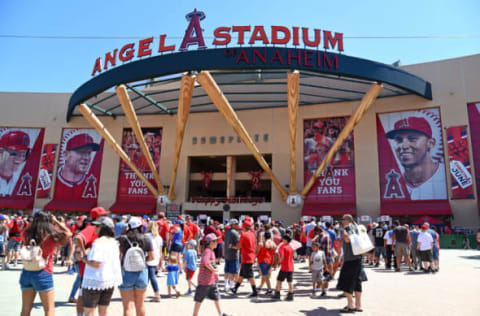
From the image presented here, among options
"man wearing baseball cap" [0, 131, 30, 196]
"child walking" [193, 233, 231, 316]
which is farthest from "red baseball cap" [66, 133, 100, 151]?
"child walking" [193, 233, 231, 316]

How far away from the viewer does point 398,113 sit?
2775cm

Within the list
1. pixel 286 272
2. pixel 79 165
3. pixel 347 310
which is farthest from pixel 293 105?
pixel 79 165

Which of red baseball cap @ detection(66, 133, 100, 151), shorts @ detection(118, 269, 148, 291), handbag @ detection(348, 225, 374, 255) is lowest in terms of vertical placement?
shorts @ detection(118, 269, 148, 291)

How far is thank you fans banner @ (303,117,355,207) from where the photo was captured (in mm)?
27750

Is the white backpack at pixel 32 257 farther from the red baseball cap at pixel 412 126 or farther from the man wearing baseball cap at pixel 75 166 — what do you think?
the man wearing baseball cap at pixel 75 166

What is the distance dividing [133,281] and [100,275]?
2.97ft

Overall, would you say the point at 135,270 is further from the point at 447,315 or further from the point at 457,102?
the point at 457,102

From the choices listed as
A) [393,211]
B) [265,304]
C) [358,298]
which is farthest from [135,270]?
[393,211]

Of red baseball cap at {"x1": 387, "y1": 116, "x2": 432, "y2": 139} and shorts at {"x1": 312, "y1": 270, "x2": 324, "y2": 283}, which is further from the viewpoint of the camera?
red baseball cap at {"x1": 387, "y1": 116, "x2": 432, "y2": 139}

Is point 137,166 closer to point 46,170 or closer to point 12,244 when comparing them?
point 46,170

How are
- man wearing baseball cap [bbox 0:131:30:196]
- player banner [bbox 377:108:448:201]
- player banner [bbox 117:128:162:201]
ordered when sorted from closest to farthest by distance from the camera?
player banner [bbox 377:108:448:201] < player banner [bbox 117:128:162:201] < man wearing baseball cap [bbox 0:131:30:196]

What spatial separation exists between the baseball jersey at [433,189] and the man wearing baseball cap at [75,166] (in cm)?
2970

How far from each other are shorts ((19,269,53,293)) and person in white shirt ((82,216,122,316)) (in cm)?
59

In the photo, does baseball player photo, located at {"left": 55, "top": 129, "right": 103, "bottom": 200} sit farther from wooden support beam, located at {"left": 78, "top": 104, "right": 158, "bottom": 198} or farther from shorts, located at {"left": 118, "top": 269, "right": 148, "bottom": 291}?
shorts, located at {"left": 118, "top": 269, "right": 148, "bottom": 291}
